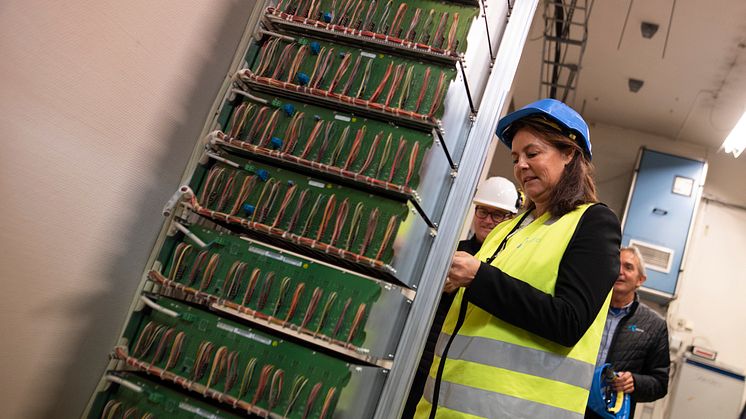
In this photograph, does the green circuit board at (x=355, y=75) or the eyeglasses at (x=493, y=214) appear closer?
the green circuit board at (x=355, y=75)

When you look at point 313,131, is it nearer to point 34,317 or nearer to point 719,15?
point 34,317

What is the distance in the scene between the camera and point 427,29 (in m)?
2.41

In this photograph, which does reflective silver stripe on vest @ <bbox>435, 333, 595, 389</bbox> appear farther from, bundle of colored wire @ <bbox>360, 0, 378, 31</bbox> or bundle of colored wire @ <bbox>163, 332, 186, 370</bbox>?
bundle of colored wire @ <bbox>360, 0, 378, 31</bbox>

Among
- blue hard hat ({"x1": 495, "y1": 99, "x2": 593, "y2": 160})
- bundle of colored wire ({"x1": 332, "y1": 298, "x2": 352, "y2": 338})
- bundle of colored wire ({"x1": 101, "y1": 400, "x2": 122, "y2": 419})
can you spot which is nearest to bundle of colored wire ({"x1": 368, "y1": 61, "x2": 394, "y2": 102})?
blue hard hat ({"x1": 495, "y1": 99, "x2": 593, "y2": 160})

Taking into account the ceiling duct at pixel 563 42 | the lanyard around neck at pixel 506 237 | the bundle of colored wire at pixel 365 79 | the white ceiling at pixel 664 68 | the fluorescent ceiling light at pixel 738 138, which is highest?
the white ceiling at pixel 664 68

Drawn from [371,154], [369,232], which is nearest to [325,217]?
[369,232]

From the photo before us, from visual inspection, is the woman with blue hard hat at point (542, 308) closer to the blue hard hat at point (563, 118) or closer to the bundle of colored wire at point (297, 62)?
the blue hard hat at point (563, 118)

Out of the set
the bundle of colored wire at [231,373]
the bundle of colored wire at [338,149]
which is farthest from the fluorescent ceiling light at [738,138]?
the bundle of colored wire at [231,373]

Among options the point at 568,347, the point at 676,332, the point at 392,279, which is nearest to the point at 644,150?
the point at 676,332

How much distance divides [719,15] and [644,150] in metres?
2.22

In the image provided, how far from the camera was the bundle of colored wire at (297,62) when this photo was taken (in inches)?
97.7

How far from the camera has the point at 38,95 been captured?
212 cm

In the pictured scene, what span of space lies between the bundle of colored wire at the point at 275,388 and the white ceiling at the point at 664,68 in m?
5.21

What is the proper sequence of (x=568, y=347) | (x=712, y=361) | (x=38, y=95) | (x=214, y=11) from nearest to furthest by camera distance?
1. (x=568, y=347)
2. (x=38, y=95)
3. (x=214, y=11)
4. (x=712, y=361)
